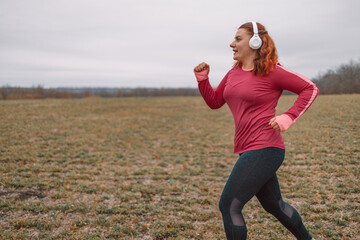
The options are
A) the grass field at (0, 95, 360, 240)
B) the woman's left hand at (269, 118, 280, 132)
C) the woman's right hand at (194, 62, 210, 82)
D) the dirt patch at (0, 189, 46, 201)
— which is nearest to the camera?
the woman's left hand at (269, 118, 280, 132)

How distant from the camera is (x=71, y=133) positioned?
40.9 ft

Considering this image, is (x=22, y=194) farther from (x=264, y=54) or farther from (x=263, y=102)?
(x=264, y=54)

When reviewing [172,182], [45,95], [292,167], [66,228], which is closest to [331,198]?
[292,167]

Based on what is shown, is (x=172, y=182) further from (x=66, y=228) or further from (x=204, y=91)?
(x=204, y=91)

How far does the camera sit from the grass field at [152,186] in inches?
156

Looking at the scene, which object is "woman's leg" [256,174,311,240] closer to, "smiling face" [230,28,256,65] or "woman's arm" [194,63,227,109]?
"woman's arm" [194,63,227,109]

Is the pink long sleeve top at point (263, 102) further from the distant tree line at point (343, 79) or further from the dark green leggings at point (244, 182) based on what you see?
the distant tree line at point (343, 79)

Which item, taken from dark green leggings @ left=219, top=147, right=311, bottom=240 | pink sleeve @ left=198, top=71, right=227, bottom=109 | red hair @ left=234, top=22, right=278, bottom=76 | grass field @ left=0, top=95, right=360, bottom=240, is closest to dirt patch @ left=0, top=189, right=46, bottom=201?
grass field @ left=0, top=95, right=360, bottom=240

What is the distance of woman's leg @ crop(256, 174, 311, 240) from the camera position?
2.49 m

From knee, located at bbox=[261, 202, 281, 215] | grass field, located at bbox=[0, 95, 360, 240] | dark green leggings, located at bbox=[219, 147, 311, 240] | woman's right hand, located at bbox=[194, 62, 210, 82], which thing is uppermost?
woman's right hand, located at bbox=[194, 62, 210, 82]

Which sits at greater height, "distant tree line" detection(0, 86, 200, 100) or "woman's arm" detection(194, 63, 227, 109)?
"distant tree line" detection(0, 86, 200, 100)

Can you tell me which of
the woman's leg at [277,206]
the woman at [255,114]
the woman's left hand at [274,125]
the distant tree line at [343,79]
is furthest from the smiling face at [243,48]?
the distant tree line at [343,79]

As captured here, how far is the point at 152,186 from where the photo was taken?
5988mm

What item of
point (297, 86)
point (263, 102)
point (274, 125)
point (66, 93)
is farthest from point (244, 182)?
point (66, 93)
